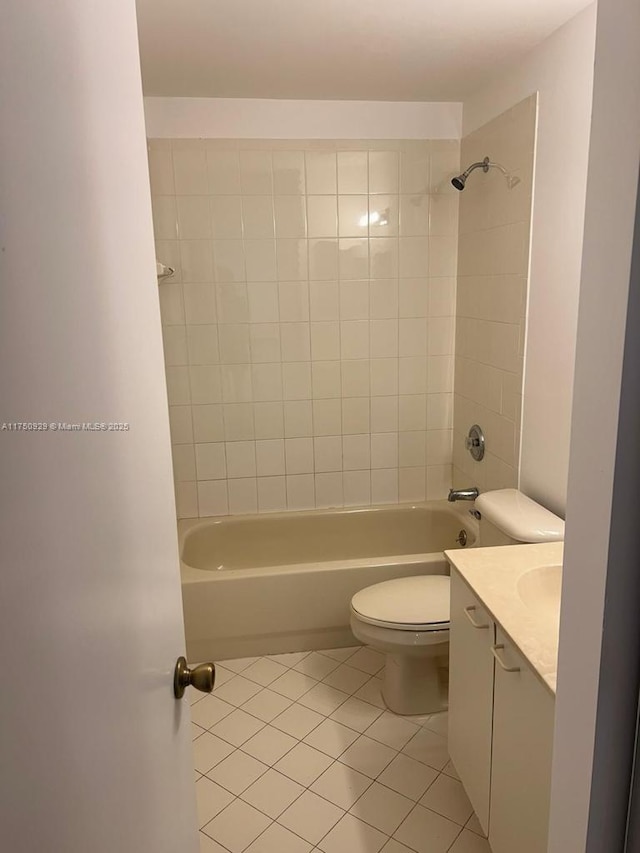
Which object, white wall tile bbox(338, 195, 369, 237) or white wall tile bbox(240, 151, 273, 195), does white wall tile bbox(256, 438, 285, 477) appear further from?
white wall tile bbox(240, 151, 273, 195)

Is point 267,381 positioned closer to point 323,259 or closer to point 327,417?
point 327,417

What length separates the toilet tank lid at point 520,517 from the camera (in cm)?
203

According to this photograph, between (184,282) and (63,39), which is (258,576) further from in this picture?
(63,39)

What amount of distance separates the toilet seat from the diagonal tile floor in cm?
39

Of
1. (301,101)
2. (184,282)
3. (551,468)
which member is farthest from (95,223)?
(301,101)

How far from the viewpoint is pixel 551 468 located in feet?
7.44

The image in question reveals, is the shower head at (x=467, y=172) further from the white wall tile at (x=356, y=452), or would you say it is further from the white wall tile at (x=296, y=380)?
the white wall tile at (x=356, y=452)

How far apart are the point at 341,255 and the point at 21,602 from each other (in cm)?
272

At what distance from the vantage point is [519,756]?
1403mm

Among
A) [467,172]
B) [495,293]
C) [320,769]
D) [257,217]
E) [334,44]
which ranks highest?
[334,44]

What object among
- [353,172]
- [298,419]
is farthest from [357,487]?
[353,172]

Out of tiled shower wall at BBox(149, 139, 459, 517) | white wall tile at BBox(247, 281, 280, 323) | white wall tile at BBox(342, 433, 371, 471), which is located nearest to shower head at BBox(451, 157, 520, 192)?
tiled shower wall at BBox(149, 139, 459, 517)

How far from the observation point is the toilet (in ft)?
7.23

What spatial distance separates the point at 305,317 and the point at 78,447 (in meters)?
2.50
